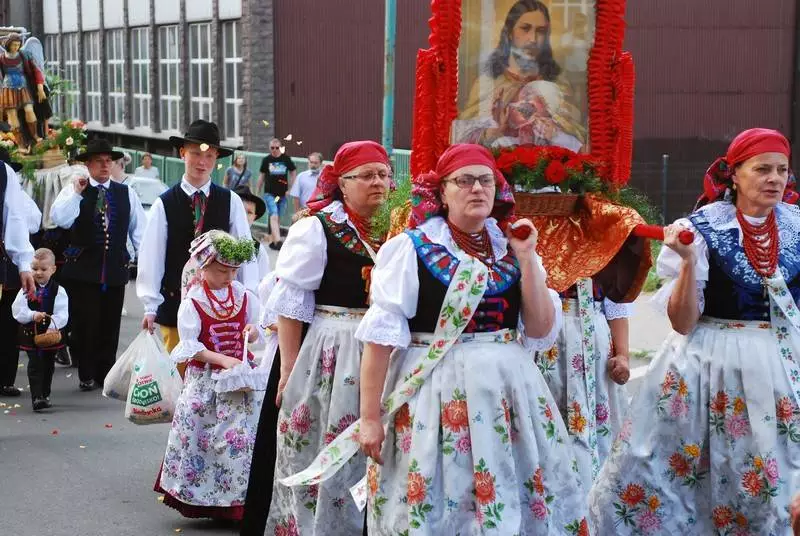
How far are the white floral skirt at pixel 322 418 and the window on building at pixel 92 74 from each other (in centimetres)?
3743

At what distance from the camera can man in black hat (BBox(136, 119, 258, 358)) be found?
28.2 feet

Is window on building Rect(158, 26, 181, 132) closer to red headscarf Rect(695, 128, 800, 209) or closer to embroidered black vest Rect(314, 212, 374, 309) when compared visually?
embroidered black vest Rect(314, 212, 374, 309)

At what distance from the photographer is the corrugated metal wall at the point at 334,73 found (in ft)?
97.2

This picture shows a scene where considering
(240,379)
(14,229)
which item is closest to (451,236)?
(240,379)

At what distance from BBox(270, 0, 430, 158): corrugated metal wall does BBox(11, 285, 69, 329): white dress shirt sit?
1843 cm

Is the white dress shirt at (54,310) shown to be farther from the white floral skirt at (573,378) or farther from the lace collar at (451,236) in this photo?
the lace collar at (451,236)

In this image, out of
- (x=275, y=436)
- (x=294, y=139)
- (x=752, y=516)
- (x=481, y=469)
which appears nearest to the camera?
(x=481, y=469)

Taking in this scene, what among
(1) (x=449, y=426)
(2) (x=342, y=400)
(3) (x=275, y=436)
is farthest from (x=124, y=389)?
(1) (x=449, y=426)

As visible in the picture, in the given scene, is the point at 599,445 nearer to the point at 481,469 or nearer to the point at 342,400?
the point at 342,400

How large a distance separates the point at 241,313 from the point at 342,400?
1579 millimetres

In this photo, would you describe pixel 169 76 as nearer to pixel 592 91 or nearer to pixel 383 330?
pixel 592 91

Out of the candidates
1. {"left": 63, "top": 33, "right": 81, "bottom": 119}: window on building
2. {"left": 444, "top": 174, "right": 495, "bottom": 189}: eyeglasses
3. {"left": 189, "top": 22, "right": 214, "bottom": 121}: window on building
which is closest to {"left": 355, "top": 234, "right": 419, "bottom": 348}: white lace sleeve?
{"left": 444, "top": 174, "right": 495, "bottom": 189}: eyeglasses

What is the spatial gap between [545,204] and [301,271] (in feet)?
3.65

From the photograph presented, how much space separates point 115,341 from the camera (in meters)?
12.0
